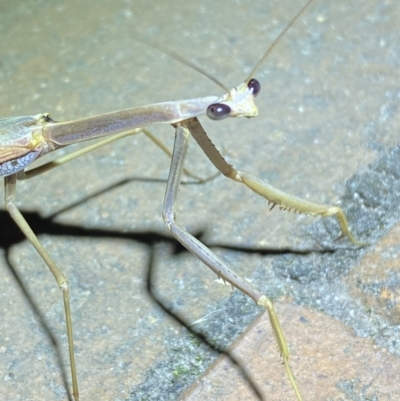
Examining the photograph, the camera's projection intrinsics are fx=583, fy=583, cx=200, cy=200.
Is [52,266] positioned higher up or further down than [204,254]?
further down

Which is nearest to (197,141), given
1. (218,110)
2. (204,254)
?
(218,110)

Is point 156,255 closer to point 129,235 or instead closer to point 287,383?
point 129,235

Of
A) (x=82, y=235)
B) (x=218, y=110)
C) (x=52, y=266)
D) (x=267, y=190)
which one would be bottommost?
(x=82, y=235)

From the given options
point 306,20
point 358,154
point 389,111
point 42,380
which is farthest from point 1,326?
point 306,20

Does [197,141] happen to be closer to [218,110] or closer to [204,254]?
[218,110]

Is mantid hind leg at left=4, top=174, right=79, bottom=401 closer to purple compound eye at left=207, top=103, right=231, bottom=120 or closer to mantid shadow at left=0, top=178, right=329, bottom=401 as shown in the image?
mantid shadow at left=0, top=178, right=329, bottom=401

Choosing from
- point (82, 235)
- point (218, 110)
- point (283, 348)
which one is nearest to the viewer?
point (283, 348)

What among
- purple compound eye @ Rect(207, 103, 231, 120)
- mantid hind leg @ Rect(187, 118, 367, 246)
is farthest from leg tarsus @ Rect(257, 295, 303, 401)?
purple compound eye @ Rect(207, 103, 231, 120)

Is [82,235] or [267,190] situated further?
[82,235]
